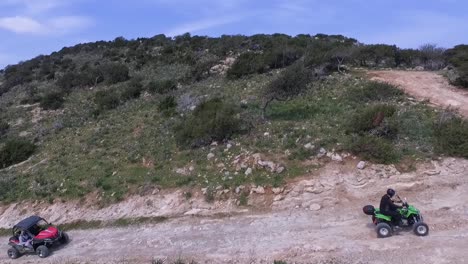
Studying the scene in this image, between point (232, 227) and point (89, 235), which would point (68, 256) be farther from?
point (232, 227)

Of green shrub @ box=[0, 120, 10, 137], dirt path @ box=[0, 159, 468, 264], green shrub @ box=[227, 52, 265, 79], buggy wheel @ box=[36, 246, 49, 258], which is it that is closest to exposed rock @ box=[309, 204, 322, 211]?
dirt path @ box=[0, 159, 468, 264]

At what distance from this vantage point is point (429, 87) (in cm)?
2442

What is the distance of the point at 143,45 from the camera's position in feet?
206

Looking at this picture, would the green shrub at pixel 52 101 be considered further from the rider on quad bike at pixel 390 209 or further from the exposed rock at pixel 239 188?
the rider on quad bike at pixel 390 209

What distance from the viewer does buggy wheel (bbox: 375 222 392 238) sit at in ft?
40.3

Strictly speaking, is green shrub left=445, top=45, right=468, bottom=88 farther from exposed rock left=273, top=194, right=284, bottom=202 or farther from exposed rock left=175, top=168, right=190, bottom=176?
exposed rock left=175, top=168, right=190, bottom=176

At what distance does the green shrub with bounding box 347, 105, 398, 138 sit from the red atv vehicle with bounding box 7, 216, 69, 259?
38.2 ft

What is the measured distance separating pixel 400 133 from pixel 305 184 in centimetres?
507

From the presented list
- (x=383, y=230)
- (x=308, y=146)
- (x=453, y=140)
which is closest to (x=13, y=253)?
(x=308, y=146)

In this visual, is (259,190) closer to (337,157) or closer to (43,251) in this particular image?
(337,157)

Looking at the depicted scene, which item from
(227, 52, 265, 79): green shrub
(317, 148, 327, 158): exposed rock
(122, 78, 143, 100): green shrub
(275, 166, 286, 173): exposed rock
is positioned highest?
(227, 52, 265, 79): green shrub

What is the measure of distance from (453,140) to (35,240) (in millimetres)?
15052

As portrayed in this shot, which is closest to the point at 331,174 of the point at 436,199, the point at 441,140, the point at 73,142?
the point at 436,199

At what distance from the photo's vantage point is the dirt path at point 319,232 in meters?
11.9
